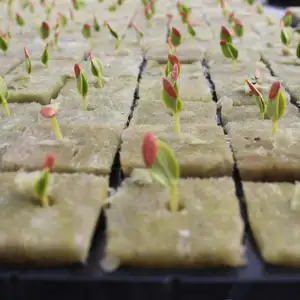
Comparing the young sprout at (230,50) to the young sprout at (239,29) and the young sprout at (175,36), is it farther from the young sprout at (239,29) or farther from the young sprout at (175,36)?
the young sprout at (239,29)

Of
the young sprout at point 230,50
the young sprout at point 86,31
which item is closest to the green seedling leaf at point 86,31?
the young sprout at point 86,31

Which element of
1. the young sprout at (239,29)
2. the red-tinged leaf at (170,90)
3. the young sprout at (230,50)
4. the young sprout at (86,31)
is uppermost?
the red-tinged leaf at (170,90)

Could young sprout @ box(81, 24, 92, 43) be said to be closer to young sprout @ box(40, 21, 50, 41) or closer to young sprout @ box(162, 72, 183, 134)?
young sprout @ box(40, 21, 50, 41)

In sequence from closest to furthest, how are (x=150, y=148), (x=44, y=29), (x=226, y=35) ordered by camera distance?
(x=150, y=148) → (x=226, y=35) → (x=44, y=29)

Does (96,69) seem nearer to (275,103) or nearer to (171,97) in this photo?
(171,97)

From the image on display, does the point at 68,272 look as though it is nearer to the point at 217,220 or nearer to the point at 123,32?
the point at 217,220

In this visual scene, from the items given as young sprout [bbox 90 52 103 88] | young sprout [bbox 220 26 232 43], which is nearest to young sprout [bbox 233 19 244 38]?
young sprout [bbox 220 26 232 43]

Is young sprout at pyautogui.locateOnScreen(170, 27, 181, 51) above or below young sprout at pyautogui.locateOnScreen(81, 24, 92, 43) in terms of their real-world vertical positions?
above

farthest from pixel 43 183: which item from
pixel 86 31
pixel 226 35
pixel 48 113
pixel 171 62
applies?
pixel 86 31

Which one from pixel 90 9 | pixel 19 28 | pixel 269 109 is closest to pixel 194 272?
pixel 269 109
